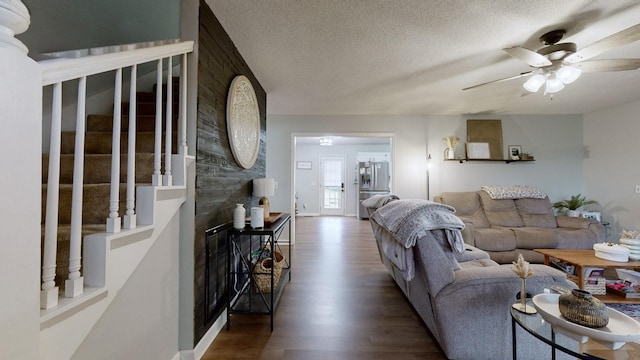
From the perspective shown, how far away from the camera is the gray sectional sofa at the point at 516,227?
3.31m

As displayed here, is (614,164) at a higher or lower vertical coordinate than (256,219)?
higher

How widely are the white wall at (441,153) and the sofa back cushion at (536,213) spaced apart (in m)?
0.75

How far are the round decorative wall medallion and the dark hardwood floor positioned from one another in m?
1.42

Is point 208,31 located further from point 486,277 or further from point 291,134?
point 291,134

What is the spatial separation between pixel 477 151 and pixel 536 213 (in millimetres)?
1314

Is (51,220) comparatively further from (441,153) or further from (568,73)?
(441,153)

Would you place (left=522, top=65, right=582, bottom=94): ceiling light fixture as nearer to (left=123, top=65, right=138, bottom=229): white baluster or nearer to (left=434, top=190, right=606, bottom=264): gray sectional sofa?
(left=434, top=190, right=606, bottom=264): gray sectional sofa

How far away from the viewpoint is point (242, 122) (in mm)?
2389

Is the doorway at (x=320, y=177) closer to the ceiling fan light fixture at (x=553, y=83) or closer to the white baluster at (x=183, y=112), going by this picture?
the ceiling fan light fixture at (x=553, y=83)

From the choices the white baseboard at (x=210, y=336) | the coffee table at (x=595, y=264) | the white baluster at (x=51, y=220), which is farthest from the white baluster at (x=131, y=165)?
the coffee table at (x=595, y=264)

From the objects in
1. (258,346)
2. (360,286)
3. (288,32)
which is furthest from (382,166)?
(258,346)

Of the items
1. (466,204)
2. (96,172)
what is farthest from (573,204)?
(96,172)

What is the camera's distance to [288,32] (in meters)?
2.11

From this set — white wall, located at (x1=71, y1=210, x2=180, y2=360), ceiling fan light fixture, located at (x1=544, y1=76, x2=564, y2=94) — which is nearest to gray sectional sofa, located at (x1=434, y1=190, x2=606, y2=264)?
ceiling fan light fixture, located at (x1=544, y1=76, x2=564, y2=94)
